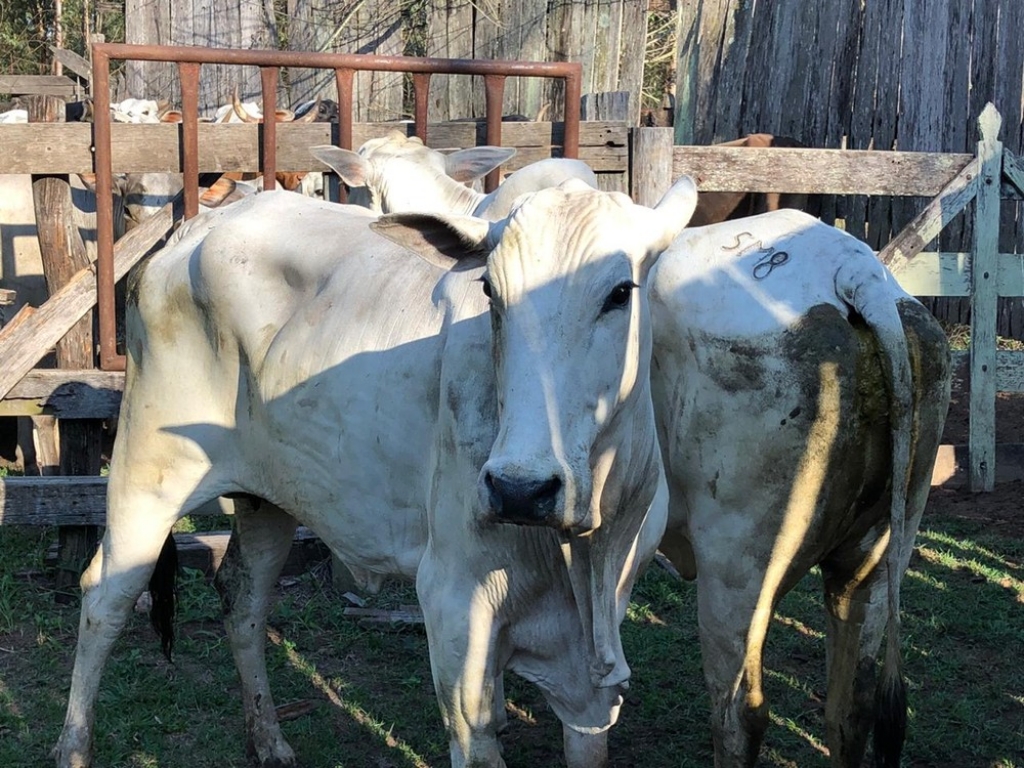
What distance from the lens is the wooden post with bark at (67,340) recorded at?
575cm

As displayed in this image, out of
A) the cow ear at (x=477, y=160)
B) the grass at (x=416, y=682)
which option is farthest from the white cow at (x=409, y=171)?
the grass at (x=416, y=682)

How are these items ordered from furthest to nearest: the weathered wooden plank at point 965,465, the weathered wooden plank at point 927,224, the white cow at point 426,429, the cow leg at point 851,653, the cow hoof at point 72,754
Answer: the weathered wooden plank at point 965,465, the weathered wooden plank at point 927,224, the cow hoof at point 72,754, the cow leg at point 851,653, the white cow at point 426,429

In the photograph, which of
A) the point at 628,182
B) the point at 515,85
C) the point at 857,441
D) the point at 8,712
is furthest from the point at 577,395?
the point at 515,85

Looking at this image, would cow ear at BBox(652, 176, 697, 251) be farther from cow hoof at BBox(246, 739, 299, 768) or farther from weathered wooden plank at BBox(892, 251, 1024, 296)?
weathered wooden plank at BBox(892, 251, 1024, 296)

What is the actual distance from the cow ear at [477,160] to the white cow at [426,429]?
1.66 metres

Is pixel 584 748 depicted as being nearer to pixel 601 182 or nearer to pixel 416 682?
pixel 416 682

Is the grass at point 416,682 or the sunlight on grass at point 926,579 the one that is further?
the sunlight on grass at point 926,579

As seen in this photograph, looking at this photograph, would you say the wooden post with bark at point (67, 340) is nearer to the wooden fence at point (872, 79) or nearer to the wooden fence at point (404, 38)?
the wooden fence at point (404, 38)

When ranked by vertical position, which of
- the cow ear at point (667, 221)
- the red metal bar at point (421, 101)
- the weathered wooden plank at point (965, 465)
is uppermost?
the red metal bar at point (421, 101)

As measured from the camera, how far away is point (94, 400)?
568 centimetres

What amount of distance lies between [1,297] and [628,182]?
11.6ft

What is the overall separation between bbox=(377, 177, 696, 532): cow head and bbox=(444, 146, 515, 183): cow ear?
3120 millimetres

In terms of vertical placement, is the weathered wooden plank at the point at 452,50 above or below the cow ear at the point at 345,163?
above

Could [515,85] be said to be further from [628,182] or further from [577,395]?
[577,395]
